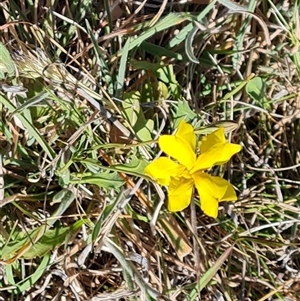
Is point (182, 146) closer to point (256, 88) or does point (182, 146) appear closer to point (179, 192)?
point (179, 192)

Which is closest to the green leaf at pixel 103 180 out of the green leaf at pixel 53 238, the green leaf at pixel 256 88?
the green leaf at pixel 53 238

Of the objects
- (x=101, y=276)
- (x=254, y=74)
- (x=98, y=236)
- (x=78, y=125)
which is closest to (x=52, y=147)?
(x=78, y=125)

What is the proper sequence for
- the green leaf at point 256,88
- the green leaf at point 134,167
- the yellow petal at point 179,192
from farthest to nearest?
the green leaf at point 256,88 < the green leaf at point 134,167 < the yellow petal at point 179,192

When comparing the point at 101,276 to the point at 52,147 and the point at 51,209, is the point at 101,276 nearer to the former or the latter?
the point at 51,209

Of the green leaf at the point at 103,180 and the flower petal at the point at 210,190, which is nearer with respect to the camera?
the flower petal at the point at 210,190

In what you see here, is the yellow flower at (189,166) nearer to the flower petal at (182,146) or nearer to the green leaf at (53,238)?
the flower petal at (182,146)
